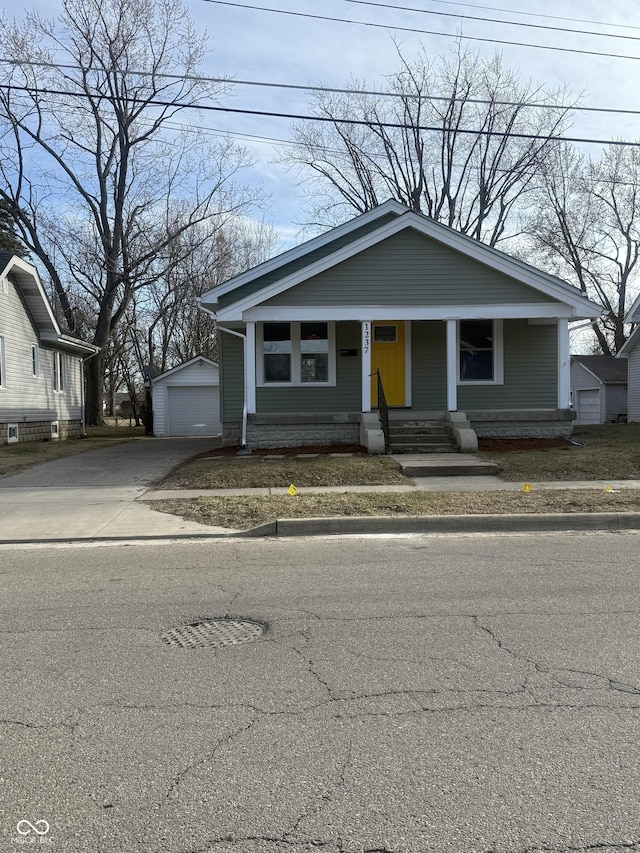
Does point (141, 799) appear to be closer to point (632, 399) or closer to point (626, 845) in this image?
point (626, 845)

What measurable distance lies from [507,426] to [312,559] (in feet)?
35.0

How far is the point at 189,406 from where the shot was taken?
30219mm

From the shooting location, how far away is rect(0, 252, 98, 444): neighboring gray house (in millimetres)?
→ 21562

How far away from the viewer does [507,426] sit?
661 inches

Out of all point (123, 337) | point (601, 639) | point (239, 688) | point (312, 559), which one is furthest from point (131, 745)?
point (123, 337)

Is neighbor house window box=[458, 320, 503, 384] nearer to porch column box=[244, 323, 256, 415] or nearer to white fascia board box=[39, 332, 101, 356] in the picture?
porch column box=[244, 323, 256, 415]

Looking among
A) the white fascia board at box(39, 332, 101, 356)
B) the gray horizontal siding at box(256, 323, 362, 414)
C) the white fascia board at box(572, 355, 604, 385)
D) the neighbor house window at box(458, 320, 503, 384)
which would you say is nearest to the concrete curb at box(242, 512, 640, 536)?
the gray horizontal siding at box(256, 323, 362, 414)

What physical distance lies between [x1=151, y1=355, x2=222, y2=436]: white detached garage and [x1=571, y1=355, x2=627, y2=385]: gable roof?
861 inches

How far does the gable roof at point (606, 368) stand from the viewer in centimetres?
3734

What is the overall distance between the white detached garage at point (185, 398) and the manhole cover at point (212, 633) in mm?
25078

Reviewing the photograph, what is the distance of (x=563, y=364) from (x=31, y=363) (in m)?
18.0

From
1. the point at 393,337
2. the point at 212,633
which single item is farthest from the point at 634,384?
the point at 212,633

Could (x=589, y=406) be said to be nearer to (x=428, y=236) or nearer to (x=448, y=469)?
(x=428, y=236)

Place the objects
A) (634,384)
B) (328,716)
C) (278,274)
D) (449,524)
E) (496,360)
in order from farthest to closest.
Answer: (634,384)
(496,360)
(278,274)
(449,524)
(328,716)
